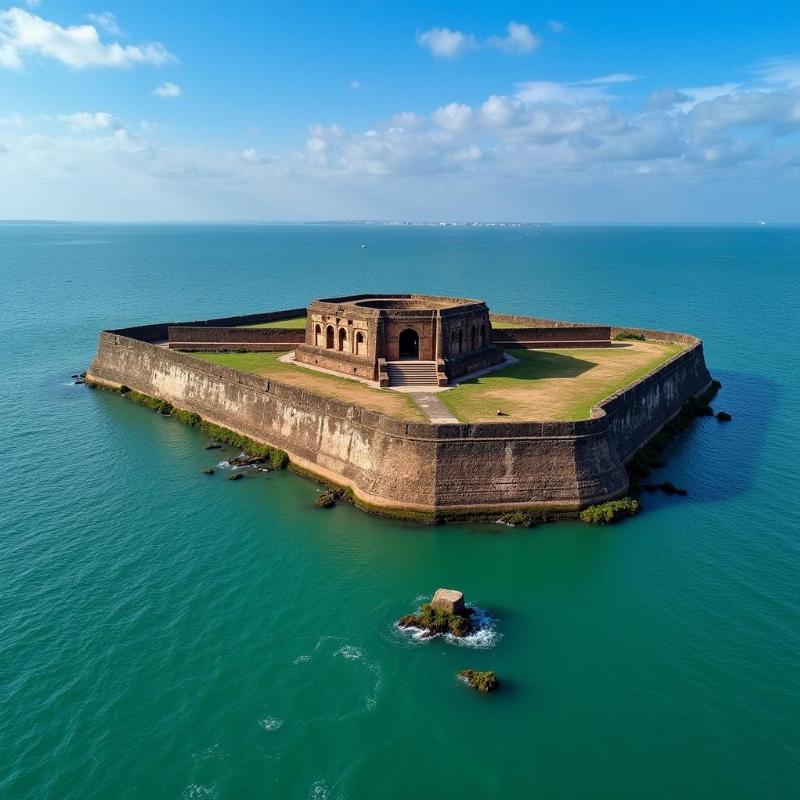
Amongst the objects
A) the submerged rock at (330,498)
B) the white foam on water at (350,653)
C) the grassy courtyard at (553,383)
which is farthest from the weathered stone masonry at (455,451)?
the white foam on water at (350,653)

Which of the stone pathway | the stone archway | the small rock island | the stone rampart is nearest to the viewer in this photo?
the small rock island

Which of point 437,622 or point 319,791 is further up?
point 437,622

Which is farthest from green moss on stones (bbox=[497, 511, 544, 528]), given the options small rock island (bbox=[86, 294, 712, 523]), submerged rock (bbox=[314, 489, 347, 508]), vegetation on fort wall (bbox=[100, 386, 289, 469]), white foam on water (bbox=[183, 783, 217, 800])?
white foam on water (bbox=[183, 783, 217, 800])

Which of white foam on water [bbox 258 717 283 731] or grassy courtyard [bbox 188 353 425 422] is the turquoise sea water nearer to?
white foam on water [bbox 258 717 283 731]

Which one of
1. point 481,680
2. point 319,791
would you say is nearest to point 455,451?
point 481,680

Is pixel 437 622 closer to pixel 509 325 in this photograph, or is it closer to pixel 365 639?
pixel 365 639

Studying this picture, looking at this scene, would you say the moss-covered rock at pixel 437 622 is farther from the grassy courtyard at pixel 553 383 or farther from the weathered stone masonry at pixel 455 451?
the grassy courtyard at pixel 553 383
